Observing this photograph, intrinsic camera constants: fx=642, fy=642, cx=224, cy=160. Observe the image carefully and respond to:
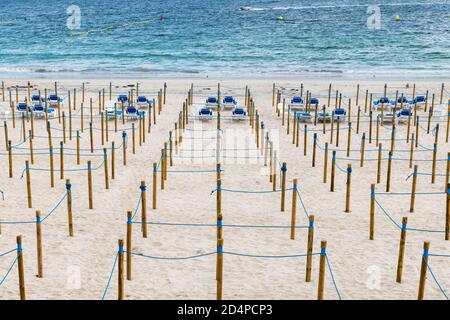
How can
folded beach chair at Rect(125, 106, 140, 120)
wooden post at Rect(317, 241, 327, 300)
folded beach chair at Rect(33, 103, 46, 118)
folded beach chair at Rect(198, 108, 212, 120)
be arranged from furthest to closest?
1. folded beach chair at Rect(33, 103, 46, 118)
2. folded beach chair at Rect(198, 108, 212, 120)
3. folded beach chair at Rect(125, 106, 140, 120)
4. wooden post at Rect(317, 241, 327, 300)

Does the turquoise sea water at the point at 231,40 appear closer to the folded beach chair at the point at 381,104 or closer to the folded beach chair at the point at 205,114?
the folded beach chair at the point at 381,104

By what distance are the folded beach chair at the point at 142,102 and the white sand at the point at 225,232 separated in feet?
23.9

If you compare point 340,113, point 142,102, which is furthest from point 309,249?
point 142,102

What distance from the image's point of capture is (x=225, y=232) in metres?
16.5

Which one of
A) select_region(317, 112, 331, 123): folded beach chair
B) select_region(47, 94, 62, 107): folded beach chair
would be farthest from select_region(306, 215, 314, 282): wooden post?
select_region(47, 94, 62, 107): folded beach chair

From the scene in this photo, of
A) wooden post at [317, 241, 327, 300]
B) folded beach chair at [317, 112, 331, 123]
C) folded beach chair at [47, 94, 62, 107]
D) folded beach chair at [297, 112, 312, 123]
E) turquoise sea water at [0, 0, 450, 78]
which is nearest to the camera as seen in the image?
wooden post at [317, 241, 327, 300]

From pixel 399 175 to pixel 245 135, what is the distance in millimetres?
7628

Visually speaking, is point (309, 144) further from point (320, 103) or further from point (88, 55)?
point (88, 55)

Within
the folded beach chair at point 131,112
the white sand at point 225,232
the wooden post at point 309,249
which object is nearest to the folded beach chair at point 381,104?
the white sand at point 225,232

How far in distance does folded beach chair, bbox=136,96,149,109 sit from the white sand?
7.29 meters

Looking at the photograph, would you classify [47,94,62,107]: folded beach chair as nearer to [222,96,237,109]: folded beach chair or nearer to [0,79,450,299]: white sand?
[0,79,450,299]: white sand

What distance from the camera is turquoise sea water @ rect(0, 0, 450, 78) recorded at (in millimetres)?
56531

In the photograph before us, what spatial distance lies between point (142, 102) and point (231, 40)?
150 feet
